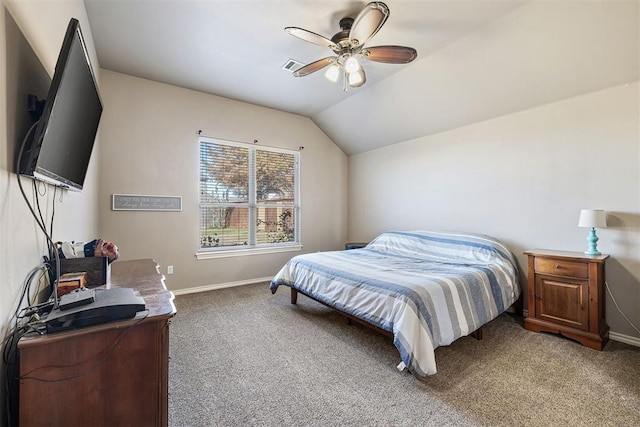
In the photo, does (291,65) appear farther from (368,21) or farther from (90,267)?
(90,267)

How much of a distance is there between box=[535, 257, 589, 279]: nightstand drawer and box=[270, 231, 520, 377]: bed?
0.30 m

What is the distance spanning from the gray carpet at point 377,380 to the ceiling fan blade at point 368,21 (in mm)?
2579

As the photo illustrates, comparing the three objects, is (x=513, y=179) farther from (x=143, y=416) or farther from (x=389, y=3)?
(x=143, y=416)

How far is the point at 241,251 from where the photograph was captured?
177 inches

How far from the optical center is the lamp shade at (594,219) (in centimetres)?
252

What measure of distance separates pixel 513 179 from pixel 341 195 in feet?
9.76

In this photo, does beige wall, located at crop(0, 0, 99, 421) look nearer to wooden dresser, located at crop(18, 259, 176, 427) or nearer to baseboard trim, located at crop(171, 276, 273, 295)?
wooden dresser, located at crop(18, 259, 176, 427)

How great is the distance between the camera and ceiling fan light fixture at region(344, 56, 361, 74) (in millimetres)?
2508

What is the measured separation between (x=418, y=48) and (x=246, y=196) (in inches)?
124

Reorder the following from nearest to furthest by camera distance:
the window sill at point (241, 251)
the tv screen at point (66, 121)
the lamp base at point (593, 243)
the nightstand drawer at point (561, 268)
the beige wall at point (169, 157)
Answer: the tv screen at point (66, 121), the nightstand drawer at point (561, 268), the lamp base at point (593, 243), the beige wall at point (169, 157), the window sill at point (241, 251)

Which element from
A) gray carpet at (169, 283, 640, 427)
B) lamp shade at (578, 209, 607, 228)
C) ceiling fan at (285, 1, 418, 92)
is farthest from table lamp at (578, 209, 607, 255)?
ceiling fan at (285, 1, 418, 92)

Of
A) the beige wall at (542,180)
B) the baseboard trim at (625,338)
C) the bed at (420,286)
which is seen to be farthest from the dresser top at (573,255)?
the baseboard trim at (625,338)

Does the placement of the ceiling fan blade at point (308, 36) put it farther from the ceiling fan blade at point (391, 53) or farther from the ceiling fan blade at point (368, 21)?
the ceiling fan blade at point (391, 53)

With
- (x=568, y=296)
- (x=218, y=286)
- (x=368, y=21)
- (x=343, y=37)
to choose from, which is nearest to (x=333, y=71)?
(x=343, y=37)
